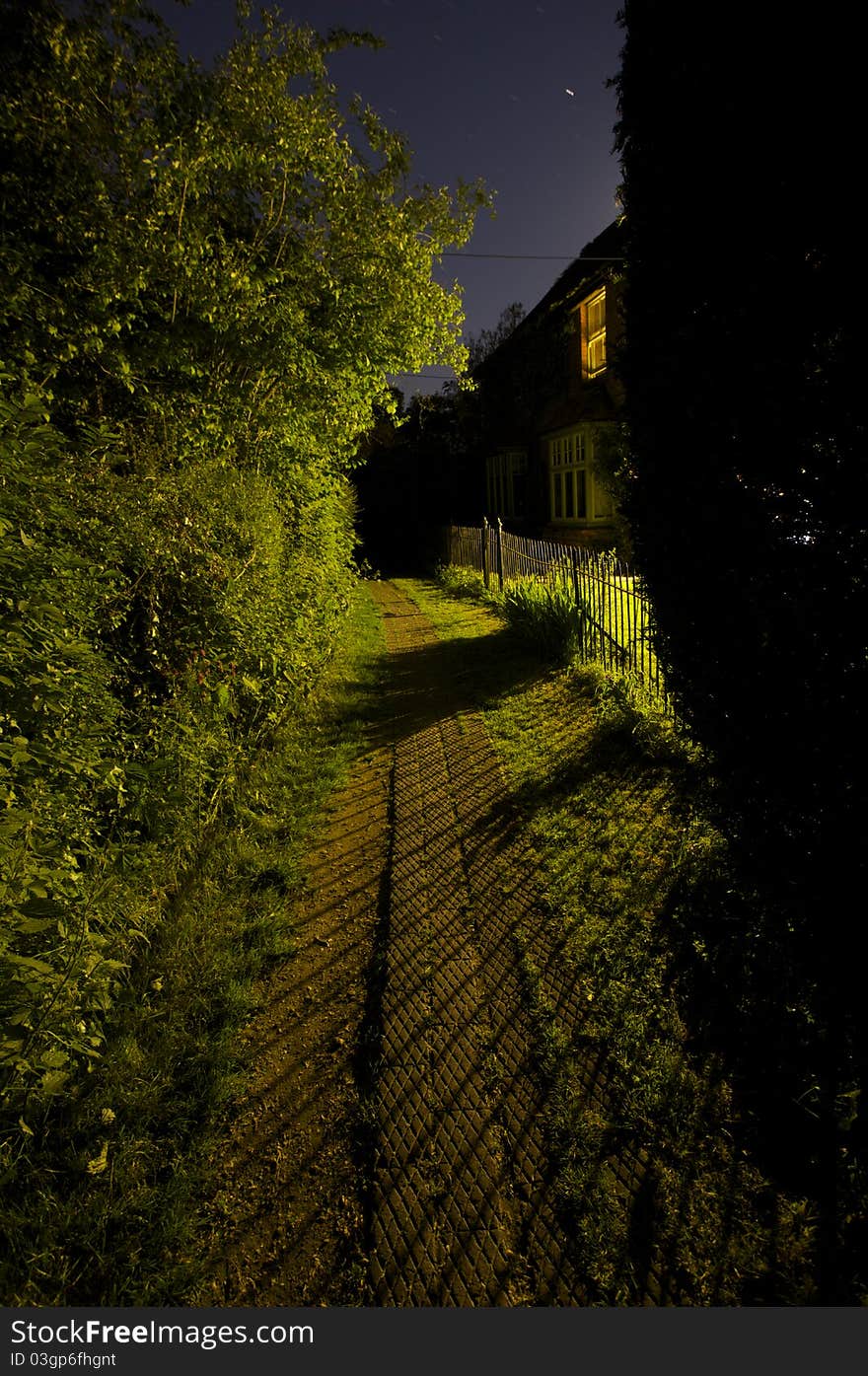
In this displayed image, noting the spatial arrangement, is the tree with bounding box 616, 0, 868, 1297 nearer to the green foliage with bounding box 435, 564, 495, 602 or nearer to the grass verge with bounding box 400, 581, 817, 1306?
the grass verge with bounding box 400, 581, 817, 1306

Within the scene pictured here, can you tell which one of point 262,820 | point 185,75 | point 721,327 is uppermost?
point 185,75

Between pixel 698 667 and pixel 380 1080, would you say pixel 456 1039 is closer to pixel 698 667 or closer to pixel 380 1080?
pixel 380 1080

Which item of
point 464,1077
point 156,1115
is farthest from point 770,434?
point 156,1115

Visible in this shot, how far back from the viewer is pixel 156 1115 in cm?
215

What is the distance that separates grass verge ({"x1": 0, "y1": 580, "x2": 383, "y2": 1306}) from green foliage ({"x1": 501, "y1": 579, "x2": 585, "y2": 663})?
5.16 meters

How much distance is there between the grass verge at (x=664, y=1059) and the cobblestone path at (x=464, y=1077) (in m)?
0.09

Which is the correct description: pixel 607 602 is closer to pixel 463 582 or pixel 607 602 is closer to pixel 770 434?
pixel 770 434

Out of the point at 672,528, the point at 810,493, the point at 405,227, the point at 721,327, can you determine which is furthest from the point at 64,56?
the point at 810,493

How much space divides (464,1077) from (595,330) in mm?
20170

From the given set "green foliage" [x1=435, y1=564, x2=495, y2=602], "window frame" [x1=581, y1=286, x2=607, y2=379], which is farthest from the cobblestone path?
"window frame" [x1=581, y1=286, x2=607, y2=379]

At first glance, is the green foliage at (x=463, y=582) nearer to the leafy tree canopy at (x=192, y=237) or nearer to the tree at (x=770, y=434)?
the leafy tree canopy at (x=192, y=237)

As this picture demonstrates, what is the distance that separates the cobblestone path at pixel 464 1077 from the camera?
5.60 feet

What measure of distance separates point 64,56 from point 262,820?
5699mm

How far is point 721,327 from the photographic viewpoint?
2.15 m
